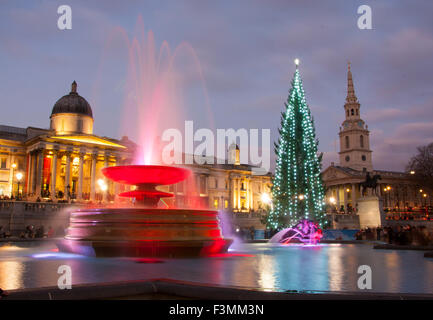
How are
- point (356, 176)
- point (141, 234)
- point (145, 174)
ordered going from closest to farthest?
point (141, 234), point (145, 174), point (356, 176)

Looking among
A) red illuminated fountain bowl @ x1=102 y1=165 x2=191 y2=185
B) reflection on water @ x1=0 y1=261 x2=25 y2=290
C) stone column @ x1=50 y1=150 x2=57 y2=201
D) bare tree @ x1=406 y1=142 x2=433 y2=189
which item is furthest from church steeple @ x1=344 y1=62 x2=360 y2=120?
reflection on water @ x1=0 y1=261 x2=25 y2=290

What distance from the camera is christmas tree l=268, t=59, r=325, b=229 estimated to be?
25.0 m

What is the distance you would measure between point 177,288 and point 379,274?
14.3ft

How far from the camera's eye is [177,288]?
5035mm

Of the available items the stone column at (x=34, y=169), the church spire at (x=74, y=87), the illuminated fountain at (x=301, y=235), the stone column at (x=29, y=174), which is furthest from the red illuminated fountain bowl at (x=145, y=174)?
the church spire at (x=74, y=87)

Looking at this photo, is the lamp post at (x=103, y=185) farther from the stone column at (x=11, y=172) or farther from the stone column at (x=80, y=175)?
the stone column at (x=11, y=172)

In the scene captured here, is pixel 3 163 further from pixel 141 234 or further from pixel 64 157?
pixel 141 234

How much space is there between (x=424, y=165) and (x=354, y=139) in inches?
1443

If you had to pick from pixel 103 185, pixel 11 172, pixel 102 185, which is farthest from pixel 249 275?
pixel 11 172

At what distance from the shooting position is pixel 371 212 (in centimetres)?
3084

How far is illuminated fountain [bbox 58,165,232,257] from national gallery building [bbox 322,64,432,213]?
221ft

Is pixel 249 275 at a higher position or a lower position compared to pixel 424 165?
lower
